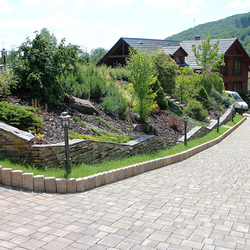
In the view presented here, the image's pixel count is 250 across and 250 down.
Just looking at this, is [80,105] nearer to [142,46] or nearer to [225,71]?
[142,46]

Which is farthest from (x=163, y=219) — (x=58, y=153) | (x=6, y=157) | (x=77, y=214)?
(x=6, y=157)

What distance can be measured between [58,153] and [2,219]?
2.31 m

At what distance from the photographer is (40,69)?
8789mm

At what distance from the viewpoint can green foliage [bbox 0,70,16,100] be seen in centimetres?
797

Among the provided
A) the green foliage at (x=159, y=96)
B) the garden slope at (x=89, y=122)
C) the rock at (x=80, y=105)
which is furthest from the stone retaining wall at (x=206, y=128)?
the rock at (x=80, y=105)

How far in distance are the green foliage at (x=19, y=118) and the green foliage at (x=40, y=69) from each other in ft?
5.86

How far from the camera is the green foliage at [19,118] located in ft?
21.4

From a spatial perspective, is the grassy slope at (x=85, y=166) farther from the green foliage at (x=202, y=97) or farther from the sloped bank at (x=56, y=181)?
the green foliage at (x=202, y=97)

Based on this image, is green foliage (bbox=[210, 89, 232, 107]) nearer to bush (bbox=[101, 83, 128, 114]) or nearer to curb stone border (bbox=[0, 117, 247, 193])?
bush (bbox=[101, 83, 128, 114])

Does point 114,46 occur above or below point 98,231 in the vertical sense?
above

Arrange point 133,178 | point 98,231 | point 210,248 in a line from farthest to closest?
point 133,178 → point 98,231 → point 210,248

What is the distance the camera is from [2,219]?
392 cm

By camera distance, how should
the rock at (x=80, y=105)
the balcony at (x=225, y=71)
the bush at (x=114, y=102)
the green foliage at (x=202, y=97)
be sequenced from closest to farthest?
the rock at (x=80, y=105), the bush at (x=114, y=102), the green foliage at (x=202, y=97), the balcony at (x=225, y=71)

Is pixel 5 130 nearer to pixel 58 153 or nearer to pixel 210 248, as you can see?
pixel 58 153
